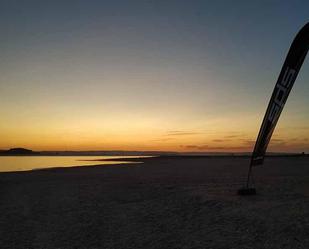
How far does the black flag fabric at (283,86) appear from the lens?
14.7 m

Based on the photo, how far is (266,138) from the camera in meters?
17.8

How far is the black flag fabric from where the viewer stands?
14680 millimetres

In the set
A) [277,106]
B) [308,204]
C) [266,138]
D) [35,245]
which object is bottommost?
[35,245]

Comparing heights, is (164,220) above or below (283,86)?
below

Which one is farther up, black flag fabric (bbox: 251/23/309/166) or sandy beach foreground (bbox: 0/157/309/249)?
black flag fabric (bbox: 251/23/309/166)

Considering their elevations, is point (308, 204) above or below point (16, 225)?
above

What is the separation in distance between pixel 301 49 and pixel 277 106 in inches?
119

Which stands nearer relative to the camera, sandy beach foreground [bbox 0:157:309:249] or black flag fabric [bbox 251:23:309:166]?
sandy beach foreground [bbox 0:157:309:249]

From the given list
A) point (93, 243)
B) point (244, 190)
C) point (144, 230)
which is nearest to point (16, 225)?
point (93, 243)

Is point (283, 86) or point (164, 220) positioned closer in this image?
point (164, 220)

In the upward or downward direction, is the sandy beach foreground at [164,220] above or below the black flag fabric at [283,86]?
below

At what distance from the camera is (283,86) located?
638 inches

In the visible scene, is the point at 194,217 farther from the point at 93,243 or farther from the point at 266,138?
the point at 266,138

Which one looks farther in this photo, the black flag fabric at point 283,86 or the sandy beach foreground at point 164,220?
the black flag fabric at point 283,86
